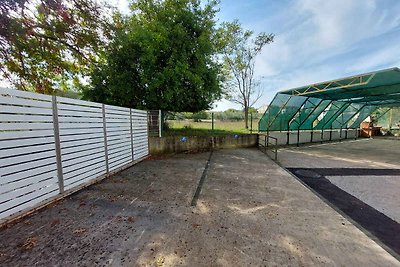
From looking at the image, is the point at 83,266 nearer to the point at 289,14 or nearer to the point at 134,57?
the point at 134,57

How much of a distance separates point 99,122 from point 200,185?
3155 mm

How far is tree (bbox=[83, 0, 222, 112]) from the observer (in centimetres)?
752

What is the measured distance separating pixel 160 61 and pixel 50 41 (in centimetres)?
450

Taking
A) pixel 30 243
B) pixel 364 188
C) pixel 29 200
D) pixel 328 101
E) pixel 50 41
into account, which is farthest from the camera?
pixel 328 101

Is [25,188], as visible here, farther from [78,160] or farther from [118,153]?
[118,153]

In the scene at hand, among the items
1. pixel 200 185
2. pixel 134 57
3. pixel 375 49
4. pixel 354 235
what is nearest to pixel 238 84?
pixel 375 49

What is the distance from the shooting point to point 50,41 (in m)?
7.50

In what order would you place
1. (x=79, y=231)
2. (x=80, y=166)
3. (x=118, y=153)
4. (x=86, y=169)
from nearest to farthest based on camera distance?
(x=79, y=231) < (x=80, y=166) < (x=86, y=169) < (x=118, y=153)

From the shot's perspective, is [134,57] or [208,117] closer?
[134,57]

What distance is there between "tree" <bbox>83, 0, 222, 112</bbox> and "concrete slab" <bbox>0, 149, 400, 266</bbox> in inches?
190

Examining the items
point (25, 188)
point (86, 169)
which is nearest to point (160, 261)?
point (25, 188)

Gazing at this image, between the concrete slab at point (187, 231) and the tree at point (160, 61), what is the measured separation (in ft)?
15.8

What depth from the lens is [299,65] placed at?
13.7 m

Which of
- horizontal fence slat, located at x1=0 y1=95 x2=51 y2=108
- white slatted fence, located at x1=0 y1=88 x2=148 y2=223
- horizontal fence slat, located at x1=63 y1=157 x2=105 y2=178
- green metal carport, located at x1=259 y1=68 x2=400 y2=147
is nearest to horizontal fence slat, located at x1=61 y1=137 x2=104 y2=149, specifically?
white slatted fence, located at x1=0 y1=88 x2=148 y2=223
